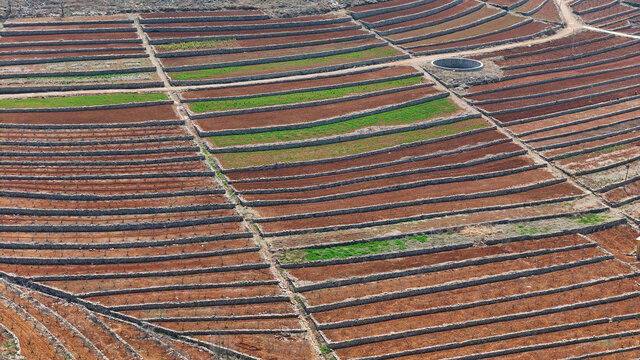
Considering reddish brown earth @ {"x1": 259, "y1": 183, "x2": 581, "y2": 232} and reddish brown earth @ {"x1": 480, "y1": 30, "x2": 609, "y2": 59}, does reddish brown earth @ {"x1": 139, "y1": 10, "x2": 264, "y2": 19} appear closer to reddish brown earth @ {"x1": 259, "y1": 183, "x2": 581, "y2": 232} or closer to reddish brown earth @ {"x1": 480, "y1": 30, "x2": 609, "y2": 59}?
reddish brown earth @ {"x1": 480, "y1": 30, "x2": 609, "y2": 59}

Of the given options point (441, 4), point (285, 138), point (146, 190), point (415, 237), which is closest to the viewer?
point (415, 237)

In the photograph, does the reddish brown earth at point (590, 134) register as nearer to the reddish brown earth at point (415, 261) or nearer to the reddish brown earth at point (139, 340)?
the reddish brown earth at point (415, 261)

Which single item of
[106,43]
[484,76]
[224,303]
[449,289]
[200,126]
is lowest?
[449,289]

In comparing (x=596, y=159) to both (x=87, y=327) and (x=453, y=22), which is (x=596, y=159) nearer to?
(x=453, y=22)

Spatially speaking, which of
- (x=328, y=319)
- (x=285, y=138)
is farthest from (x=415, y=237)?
(x=285, y=138)

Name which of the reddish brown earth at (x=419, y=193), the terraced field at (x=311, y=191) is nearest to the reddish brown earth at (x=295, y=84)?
the terraced field at (x=311, y=191)

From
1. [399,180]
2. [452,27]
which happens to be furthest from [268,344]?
[452,27]

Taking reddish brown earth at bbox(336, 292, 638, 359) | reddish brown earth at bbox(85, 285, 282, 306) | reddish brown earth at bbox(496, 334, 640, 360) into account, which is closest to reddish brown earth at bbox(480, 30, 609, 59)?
reddish brown earth at bbox(336, 292, 638, 359)

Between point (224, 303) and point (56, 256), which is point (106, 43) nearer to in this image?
point (56, 256)
